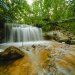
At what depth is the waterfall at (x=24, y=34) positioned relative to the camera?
37.5 ft

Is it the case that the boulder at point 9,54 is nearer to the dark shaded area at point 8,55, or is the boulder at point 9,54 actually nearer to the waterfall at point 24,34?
the dark shaded area at point 8,55

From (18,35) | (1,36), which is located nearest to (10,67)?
(1,36)

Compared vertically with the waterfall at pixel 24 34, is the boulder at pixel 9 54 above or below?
below

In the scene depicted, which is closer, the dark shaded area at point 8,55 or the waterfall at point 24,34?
the dark shaded area at point 8,55

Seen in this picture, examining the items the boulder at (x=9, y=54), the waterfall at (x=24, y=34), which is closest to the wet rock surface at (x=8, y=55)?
the boulder at (x=9, y=54)

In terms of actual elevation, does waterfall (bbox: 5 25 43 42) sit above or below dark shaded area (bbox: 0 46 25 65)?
above

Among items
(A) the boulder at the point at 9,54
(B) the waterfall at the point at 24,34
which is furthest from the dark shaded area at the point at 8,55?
(B) the waterfall at the point at 24,34

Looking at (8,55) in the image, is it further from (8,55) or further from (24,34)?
(24,34)

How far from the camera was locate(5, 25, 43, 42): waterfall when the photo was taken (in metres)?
→ 11.4

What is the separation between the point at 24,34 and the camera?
12047mm

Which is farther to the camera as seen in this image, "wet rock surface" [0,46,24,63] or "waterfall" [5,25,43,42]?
"waterfall" [5,25,43,42]

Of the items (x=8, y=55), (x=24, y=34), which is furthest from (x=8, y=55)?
(x=24, y=34)

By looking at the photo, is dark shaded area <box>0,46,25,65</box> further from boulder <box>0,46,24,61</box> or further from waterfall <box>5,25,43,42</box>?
waterfall <box>5,25,43,42</box>

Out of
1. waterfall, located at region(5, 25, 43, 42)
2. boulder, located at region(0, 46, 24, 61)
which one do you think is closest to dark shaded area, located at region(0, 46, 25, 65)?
boulder, located at region(0, 46, 24, 61)
